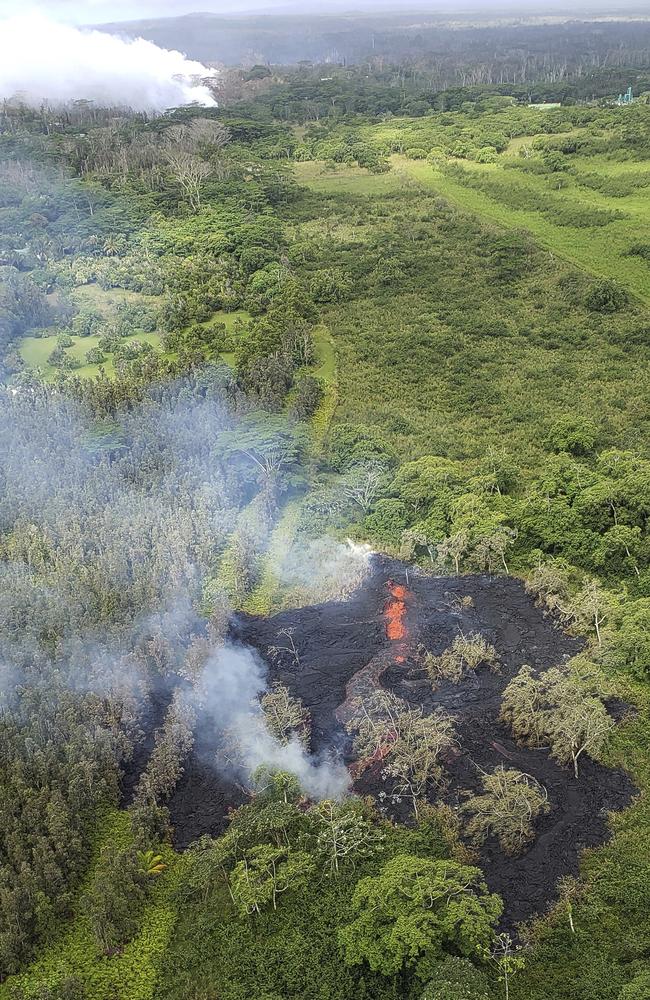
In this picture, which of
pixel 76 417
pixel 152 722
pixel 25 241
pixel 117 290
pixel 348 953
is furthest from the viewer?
pixel 25 241

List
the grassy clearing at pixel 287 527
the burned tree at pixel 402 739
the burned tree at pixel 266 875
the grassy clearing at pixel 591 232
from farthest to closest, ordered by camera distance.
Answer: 1. the grassy clearing at pixel 591 232
2. the grassy clearing at pixel 287 527
3. the burned tree at pixel 402 739
4. the burned tree at pixel 266 875

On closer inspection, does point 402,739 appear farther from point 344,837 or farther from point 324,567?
point 324,567

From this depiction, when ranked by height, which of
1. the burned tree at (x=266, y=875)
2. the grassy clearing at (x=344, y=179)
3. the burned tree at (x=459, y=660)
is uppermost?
the grassy clearing at (x=344, y=179)

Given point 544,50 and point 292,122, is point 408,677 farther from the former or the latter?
point 544,50

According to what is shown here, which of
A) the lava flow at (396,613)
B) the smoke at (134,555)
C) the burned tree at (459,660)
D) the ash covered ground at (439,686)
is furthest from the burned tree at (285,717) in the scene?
the burned tree at (459,660)

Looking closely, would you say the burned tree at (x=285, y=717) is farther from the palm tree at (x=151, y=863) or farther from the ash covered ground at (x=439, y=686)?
the palm tree at (x=151, y=863)

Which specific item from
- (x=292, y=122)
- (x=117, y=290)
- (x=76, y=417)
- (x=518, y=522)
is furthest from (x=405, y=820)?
(x=292, y=122)
